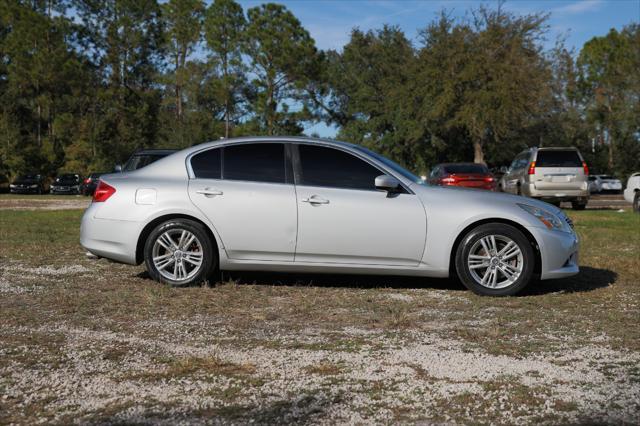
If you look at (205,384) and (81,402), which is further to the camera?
(205,384)

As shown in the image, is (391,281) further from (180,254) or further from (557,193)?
(557,193)

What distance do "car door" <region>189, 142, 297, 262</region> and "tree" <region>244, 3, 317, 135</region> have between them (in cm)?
5274

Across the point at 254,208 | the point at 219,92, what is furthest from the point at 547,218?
the point at 219,92

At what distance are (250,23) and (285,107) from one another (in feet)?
24.9

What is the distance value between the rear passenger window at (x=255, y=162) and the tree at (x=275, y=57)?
52.6 m

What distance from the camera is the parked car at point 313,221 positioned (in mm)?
7031

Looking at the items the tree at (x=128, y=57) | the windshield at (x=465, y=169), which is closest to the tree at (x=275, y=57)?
the tree at (x=128, y=57)

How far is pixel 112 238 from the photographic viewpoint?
743 centimetres

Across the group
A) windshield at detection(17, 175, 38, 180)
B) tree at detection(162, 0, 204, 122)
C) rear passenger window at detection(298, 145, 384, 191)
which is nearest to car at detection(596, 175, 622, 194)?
tree at detection(162, 0, 204, 122)

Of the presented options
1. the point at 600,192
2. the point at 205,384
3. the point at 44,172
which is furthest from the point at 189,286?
the point at 44,172

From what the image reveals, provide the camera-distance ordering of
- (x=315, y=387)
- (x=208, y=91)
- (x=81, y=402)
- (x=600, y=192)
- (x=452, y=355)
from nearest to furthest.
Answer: (x=81, y=402), (x=315, y=387), (x=452, y=355), (x=600, y=192), (x=208, y=91)

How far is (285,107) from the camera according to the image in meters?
61.8

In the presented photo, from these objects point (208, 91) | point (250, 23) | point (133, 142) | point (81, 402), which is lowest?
Result: point (81, 402)

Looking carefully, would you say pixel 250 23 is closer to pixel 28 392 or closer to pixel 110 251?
pixel 110 251
